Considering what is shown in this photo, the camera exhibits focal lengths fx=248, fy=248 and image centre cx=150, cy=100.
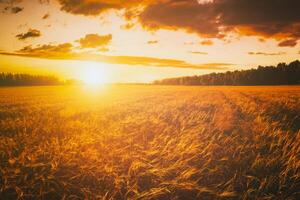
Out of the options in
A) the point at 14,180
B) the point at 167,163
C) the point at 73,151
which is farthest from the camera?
the point at 73,151

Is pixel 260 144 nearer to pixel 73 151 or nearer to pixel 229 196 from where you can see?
pixel 229 196

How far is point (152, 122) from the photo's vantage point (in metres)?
9.13

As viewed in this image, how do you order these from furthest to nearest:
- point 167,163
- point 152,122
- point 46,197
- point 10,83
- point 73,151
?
point 10,83, point 152,122, point 73,151, point 167,163, point 46,197

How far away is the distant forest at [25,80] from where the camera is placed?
94850mm

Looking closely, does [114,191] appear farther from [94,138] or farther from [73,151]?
[94,138]

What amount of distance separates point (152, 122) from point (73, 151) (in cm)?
415

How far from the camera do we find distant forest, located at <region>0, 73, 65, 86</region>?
311ft

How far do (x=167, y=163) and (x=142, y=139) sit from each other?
197cm

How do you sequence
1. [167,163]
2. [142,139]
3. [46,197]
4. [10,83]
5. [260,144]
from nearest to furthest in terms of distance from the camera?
[46,197] < [167,163] < [260,144] < [142,139] < [10,83]

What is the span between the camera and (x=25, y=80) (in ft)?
323

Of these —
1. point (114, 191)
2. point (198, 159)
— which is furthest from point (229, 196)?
point (114, 191)

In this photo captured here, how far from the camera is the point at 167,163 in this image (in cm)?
486

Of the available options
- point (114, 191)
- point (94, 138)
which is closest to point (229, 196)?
point (114, 191)

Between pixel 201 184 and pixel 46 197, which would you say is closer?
pixel 46 197
